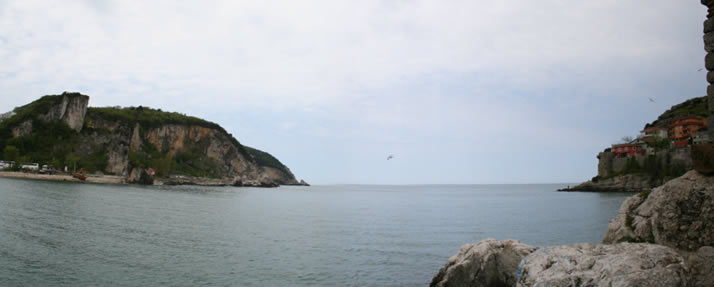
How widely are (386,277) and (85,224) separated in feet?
83.3

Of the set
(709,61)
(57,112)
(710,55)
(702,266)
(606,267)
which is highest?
(57,112)

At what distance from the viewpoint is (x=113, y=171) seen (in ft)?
476

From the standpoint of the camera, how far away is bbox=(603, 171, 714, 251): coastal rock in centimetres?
947

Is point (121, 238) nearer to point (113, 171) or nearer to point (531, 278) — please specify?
point (531, 278)

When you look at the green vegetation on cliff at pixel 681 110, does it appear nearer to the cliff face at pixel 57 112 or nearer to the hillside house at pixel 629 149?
the hillside house at pixel 629 149

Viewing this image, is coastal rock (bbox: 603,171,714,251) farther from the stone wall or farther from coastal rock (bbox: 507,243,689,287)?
coastal rock (bbox: 507,243,689,287)

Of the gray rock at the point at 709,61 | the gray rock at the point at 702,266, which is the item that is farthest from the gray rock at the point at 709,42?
the gray rock at the point at 702,266

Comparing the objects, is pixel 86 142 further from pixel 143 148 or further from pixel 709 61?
pixel 709 61

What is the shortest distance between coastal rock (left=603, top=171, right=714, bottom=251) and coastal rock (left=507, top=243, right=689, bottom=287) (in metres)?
1.99

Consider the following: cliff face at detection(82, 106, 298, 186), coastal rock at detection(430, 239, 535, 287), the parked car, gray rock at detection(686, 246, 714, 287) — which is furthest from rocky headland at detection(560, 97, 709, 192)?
the parked car

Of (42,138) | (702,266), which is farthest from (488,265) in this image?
(42,138)

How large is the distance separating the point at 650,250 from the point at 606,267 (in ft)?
3.55

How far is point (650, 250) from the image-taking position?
820 centimetres

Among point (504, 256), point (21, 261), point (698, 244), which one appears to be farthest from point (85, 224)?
point (698, 244)
